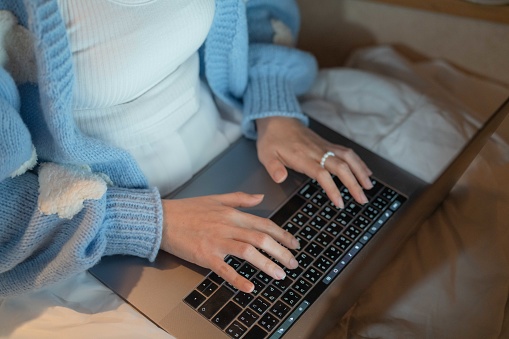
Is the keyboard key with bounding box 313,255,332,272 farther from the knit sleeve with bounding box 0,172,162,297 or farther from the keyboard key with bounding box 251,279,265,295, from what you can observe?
the knit sleeve with bounding box 0,172,162,297

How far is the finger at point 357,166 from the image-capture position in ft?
3.07

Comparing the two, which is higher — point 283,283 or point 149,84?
point 149,84

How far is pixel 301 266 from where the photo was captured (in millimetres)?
840

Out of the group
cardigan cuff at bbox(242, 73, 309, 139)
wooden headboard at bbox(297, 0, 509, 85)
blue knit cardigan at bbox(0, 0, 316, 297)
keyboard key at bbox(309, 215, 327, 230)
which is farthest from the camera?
wooden headboard at bbox(297, 0, 509, 85)

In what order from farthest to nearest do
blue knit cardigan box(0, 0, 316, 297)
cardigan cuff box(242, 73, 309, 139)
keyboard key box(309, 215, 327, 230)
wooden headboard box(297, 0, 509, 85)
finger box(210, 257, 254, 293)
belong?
wooden headboard box(297, 0, 509, 85)
cardigan cuff box(242, 73, 309, 139)
keyboard key box(309, 215, 327, 230)
finger box(210, 257, 254, 293)
blue knit cardigan box(0, 0, 316, 297)

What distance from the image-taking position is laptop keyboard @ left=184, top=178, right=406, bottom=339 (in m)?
0.79

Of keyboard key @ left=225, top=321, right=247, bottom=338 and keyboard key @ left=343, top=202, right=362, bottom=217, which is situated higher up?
keyboard key @ left=343, top=202, right=362, bottom=217

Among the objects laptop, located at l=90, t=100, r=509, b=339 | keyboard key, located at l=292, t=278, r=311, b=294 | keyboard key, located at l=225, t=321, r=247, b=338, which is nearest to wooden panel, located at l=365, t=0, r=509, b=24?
laptop, located at l=90, t=100, r=509, b=339

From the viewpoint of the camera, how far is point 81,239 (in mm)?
767

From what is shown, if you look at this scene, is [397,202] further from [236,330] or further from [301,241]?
[236,330]

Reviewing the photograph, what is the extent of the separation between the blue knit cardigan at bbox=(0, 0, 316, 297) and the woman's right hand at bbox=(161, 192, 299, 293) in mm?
31

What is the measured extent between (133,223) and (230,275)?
6.3 inches

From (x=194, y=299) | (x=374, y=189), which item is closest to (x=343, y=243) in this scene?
(x=374, y=189)

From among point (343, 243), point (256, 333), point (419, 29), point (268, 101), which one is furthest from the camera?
point (419, 29)
